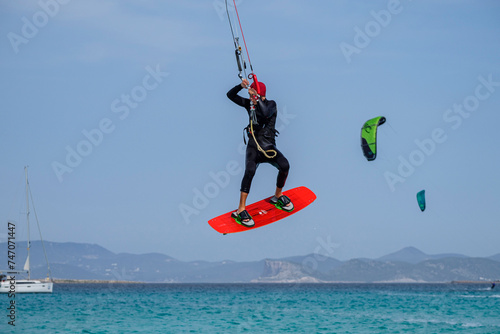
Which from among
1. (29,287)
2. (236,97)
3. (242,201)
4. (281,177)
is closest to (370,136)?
(281,177)

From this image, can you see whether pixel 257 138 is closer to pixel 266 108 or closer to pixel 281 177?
pixel 266 108

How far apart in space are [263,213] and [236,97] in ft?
8.65

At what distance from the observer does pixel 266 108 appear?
1170 centimetres

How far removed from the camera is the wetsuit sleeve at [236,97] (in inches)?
459

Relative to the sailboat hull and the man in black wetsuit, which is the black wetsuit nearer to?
the man in black wetsuit

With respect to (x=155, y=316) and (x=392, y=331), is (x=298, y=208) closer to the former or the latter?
(x=392, y=331)

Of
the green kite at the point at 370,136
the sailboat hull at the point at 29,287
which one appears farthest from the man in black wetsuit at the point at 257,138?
the sailboat hull at the point at 29,287

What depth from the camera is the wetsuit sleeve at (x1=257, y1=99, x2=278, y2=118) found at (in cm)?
1166

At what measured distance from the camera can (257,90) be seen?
11.7m

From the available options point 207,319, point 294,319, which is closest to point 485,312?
point 294,319

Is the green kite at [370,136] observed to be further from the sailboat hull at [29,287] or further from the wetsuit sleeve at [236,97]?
the sailboat hull at [29,287]

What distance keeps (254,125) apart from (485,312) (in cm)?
5055

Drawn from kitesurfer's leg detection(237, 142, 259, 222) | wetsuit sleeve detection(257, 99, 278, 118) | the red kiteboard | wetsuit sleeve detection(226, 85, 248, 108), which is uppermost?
Answer: wetsuit sleeve detection(226, 85, 248, 108)

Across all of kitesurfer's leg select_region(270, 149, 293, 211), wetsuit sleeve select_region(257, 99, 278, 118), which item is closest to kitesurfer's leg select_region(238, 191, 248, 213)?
kitesurfer's leg select_region(270, 149, 293, 211)
